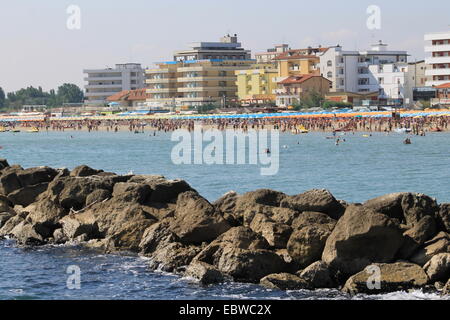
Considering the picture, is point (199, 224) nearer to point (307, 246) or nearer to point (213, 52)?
point (307, 246)

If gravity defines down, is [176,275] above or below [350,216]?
below

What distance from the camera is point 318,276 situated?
21078 millimetres

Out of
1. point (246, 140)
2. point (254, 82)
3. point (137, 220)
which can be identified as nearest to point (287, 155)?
point (246, 140)

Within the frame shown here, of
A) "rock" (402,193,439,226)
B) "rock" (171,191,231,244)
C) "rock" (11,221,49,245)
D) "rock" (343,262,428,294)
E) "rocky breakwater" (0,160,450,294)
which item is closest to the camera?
"rock" (343,262,428,294)

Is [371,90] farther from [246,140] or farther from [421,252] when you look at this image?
[421,252]

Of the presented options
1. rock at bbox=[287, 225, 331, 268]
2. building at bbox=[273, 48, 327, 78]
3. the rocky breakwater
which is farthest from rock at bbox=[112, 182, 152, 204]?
building at bbox=[273, 48, 327, 78]

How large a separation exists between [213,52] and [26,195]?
150m

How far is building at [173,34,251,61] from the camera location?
591 feet

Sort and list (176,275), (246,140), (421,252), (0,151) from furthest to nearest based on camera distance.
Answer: (246,140) → (0,151) → (176,275) → (421,252)

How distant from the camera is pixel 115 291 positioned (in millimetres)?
21812

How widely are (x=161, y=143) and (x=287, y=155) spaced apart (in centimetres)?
3286

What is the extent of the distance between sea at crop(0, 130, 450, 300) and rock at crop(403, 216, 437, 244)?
7.48 feet

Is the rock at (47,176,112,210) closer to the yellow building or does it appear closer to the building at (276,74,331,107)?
the building at (276,74,331,107)

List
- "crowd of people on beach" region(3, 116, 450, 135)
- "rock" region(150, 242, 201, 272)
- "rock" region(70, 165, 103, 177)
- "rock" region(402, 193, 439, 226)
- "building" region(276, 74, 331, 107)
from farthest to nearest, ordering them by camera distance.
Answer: "building" region(276, 74, 331, 107) → "crowd of people on beach" region(3, 116, 450, 135) → "rock" region(70, 165, 103, 177) → "rock" region(150, 242, 201, 272) → "rock" region(402, 193, 439, 226)
